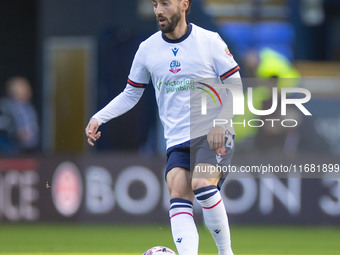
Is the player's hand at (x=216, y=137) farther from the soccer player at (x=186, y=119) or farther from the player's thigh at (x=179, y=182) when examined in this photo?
the player's thigh at (x=179, y=182)

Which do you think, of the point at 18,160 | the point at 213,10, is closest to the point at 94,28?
the point at 213,10

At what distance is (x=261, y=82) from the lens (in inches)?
537

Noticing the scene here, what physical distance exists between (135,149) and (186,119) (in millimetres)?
8321

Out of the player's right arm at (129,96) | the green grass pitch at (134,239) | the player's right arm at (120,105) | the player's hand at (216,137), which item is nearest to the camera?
the player's hand at (216,137)

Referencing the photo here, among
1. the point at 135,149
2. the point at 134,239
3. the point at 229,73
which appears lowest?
the point at 134,239

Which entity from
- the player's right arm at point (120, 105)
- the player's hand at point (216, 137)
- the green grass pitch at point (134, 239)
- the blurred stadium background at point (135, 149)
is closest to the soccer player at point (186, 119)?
the player's hand at point (216, 137)

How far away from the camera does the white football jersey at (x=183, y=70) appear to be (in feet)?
25.0

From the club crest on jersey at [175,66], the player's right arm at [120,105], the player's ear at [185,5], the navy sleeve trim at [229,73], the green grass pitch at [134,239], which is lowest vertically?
the green grass pitch at [134,239]

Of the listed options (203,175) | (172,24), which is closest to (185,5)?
(172,24)

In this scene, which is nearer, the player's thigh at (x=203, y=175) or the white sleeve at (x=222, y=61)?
the player's thigh at (x=203, y=175)

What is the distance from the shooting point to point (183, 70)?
25.0ft

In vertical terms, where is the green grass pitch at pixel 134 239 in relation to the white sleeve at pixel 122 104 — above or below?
below

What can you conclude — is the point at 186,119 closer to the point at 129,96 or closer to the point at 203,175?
the point at 203,175

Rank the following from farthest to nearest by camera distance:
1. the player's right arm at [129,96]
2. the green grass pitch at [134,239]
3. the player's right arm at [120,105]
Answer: the green grass pitch at [134,239]
the player's right arm at [120,105]
the player's right arm at [129,96]
